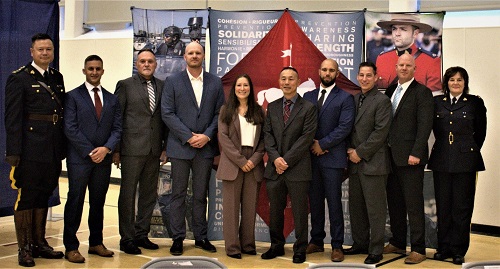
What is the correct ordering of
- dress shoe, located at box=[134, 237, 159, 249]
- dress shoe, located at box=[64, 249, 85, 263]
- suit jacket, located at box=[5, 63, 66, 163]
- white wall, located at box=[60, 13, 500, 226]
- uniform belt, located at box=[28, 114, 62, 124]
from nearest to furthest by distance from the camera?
suit jacket, located at box=[5, 63, 66, 163] < uniform belt, located at box=[28, 114, 62, 124] < dress shoe, located at box=[64, 249, 85, 263] < dress shoe, located at box=[134, 237, 159, 249] < white wall, located at box=[60, 13, 500, 226]

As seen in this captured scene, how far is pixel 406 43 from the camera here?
583 centimetres

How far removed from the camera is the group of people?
16.8 ft

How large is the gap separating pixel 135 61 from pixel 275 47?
1345 mm

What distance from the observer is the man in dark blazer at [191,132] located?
5.46 meters

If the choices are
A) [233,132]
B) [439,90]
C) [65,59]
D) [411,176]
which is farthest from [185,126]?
[65,59]

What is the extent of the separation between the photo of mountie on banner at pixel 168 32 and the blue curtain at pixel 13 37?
946mm

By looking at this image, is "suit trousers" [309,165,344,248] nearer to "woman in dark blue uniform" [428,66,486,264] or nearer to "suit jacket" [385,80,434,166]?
"suit jacket" [385,80,434,166]

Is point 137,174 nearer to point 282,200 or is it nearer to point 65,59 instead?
point 282,200

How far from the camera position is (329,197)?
17.8ft

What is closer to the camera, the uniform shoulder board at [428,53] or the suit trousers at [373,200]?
the suit trousers at [373,200]

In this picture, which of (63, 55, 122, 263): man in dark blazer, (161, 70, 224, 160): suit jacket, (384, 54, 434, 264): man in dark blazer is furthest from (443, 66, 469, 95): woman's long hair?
(63, 55, 122, 263): man in dark blazer

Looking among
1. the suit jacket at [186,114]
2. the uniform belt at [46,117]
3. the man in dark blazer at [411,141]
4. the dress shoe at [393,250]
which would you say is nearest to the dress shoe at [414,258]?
the man in dark blazer at [411,141]

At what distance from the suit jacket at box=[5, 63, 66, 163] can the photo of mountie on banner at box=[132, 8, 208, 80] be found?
4.02 feet

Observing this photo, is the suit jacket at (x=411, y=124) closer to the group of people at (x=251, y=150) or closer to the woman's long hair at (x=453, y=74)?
the group of people at (x=251, y=150)
